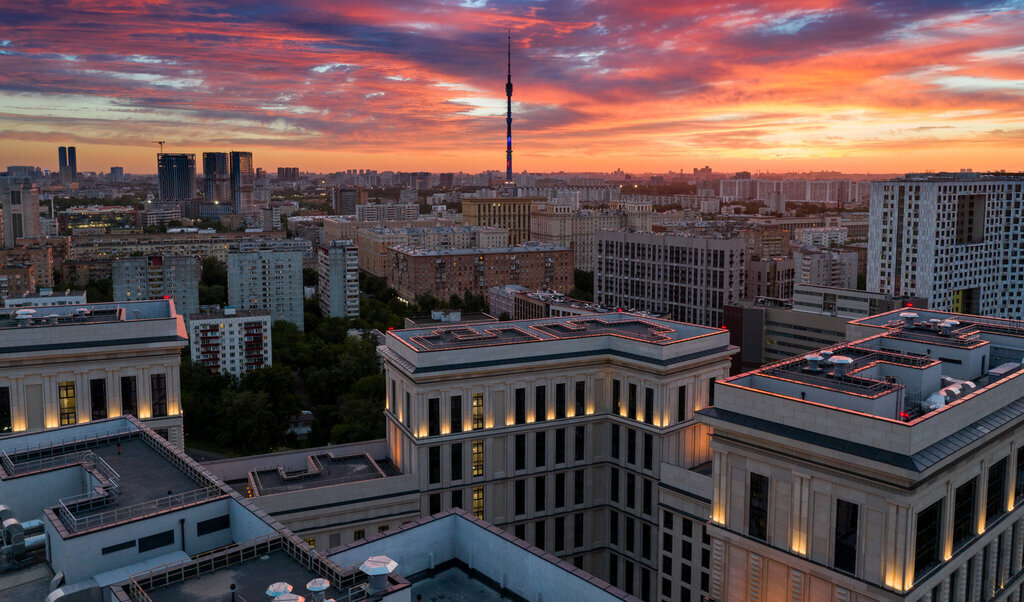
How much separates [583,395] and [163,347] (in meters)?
23.7

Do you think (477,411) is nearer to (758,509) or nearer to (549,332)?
Answer: (549,332)

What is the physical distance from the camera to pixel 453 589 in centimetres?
2416

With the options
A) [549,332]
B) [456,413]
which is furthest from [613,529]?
[456,413]

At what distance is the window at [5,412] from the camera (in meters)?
41.2

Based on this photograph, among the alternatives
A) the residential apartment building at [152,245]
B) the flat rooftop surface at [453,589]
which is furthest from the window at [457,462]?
the residential apartment building at [152,245]

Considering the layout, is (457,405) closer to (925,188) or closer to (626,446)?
(626,446)

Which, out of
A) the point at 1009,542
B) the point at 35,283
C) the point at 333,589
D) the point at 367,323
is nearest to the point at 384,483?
the point at 333,589

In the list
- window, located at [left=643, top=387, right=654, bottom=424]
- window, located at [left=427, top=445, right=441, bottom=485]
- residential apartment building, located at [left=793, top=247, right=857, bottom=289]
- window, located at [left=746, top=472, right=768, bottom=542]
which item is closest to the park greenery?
window, located at [left=427, top=445, right=441, bottom=485]

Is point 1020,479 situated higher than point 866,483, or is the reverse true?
point 866,483

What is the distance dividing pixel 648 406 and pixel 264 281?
93132mm

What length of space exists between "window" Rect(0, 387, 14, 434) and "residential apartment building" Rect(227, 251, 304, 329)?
279 feet

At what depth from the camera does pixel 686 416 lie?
47.2m

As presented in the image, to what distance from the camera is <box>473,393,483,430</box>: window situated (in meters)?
44.7

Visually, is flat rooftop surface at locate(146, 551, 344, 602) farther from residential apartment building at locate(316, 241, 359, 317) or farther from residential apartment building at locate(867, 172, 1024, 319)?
residential apartment building at locate(316, 241, 359, 317)
